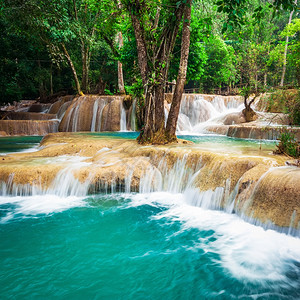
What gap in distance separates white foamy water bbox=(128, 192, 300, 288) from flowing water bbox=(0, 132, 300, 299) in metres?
0.01

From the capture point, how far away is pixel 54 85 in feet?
99.7

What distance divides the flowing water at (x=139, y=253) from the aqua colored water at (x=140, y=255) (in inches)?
0.5

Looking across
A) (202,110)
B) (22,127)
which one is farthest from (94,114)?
(202,110)

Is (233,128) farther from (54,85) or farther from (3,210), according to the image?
(54,85)

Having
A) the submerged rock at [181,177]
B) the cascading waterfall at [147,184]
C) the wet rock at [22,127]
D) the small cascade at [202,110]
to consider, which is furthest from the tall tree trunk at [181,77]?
the wet rock at [22,127]

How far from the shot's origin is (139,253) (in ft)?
12.3

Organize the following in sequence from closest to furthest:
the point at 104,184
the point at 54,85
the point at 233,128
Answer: the point at 104,184 < the point at 233,128 < the point at 54,85

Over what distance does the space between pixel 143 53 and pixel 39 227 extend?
6.16 meters

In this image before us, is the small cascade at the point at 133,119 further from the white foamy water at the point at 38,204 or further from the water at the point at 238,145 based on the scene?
the white foamy water at the point at 38,204

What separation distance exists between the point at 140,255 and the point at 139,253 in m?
0.05

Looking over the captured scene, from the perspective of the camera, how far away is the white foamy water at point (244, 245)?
10.7ft

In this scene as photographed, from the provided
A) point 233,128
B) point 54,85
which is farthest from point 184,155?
point 54,85

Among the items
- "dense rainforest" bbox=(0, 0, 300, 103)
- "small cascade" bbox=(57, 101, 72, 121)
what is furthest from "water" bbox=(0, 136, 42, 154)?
"small cascade" bbox=(57, 101, 72, 121)

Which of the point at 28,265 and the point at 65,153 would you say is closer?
the point at 28,265
